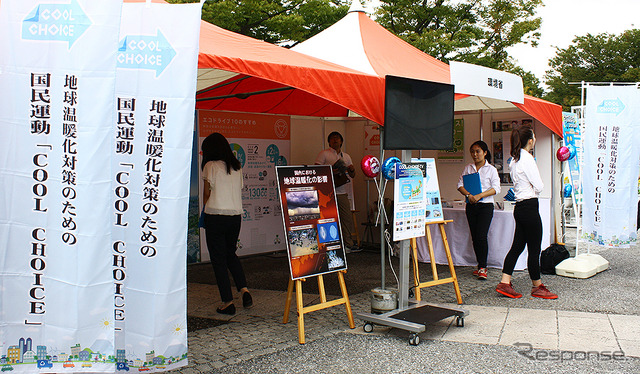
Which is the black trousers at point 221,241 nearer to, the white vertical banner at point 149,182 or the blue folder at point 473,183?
the white vertical banner at point 149,182

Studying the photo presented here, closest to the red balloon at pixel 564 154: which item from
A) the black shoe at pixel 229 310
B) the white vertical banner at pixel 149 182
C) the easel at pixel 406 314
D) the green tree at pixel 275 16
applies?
the easel at pixel 406 314

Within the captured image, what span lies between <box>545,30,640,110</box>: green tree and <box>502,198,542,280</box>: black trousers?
914 inches

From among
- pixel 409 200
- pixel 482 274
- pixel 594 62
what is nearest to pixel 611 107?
pixel 482 274

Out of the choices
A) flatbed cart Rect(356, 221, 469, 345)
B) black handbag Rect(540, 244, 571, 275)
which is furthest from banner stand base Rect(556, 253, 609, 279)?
flatbed cart Rect(356, 221, 469, 345)

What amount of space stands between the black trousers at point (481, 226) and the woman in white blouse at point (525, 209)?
3.19 feet

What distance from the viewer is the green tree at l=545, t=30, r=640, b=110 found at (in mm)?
26812

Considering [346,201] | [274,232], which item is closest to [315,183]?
[346,201]

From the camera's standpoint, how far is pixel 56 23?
2553mm

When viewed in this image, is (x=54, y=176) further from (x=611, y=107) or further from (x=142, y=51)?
(x=611, y=107)

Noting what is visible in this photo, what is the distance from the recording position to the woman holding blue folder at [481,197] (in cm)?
685

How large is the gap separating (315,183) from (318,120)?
4.64 m

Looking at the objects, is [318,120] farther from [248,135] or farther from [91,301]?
[91,301]

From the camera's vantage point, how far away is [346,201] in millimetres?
8312

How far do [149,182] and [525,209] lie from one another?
410cm
